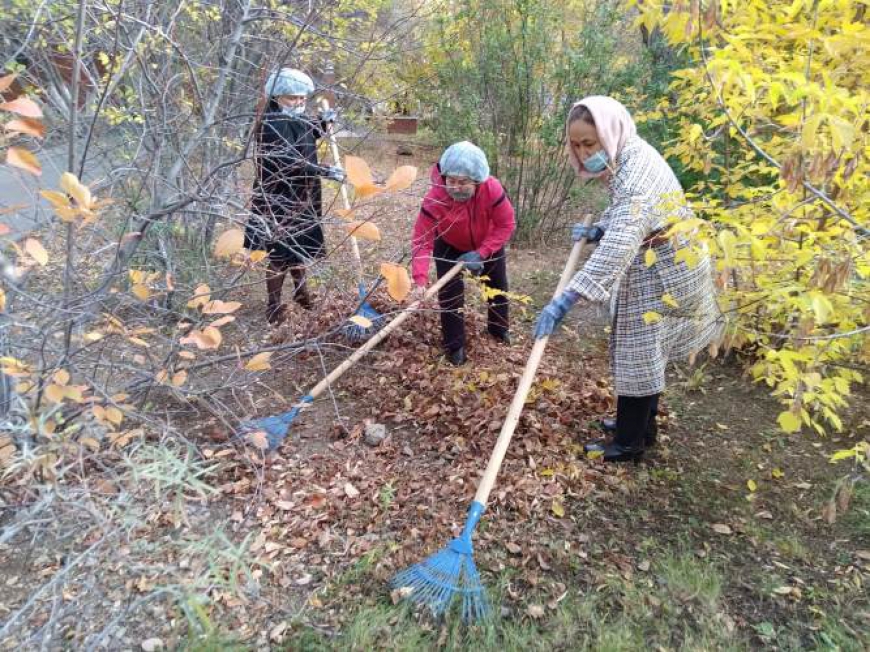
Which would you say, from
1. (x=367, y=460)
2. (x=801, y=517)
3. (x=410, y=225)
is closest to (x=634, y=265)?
(x=801, y=517)

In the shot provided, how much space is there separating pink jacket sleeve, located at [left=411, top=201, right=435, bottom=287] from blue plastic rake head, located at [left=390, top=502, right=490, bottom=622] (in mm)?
1617

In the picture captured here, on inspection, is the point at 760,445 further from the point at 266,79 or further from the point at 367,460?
the point at 266,79

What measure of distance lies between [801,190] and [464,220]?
195 centimetres

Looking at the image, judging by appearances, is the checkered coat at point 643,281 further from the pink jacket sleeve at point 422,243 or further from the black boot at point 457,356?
the black boot at point 457,356

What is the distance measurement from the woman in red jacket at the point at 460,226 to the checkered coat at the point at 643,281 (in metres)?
0.97

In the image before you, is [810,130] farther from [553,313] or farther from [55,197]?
[55,197]

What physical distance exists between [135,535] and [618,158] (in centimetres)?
268

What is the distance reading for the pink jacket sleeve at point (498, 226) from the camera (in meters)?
3.57

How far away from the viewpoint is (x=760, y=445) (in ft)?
10.3

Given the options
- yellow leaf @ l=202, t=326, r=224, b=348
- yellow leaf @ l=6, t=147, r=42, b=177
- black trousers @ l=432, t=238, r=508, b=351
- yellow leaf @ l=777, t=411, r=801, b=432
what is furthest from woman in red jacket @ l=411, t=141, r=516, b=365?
yellow leaf @ l=6, t=147, r=42, b=177

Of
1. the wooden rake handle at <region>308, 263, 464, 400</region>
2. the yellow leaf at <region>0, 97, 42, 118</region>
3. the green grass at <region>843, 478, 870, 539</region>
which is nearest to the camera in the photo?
the yellow leaf at <region>0, 97, 42, 118</region>

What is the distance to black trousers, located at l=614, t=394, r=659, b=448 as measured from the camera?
2.77m

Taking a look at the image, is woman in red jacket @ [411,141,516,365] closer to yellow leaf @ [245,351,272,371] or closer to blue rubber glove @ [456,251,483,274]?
blue rubber glove @ [456,251,483,274]

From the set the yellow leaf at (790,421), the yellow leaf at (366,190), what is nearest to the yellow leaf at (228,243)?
the yellow leaf at (366,190)
